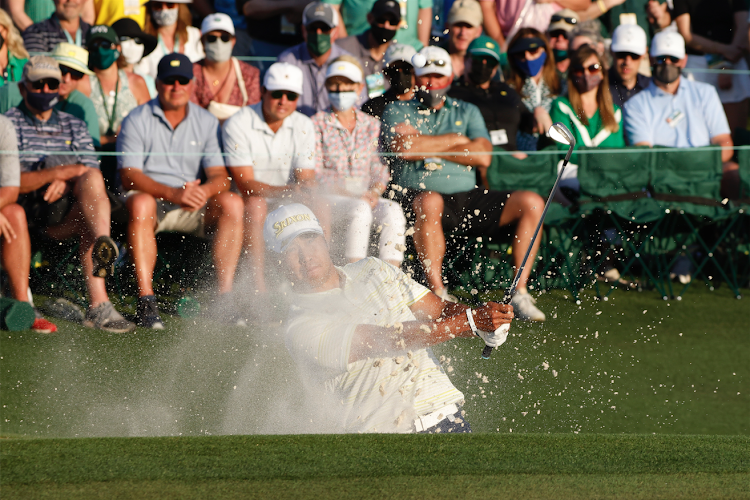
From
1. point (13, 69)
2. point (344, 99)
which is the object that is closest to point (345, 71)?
point (344, 99)

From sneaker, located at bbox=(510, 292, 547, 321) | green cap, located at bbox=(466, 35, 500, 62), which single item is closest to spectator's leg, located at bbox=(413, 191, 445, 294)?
sneaker, located at bbox=(510, 292, 547, 321)

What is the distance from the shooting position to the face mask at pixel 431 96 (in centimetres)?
621

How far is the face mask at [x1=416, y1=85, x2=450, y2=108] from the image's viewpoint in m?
6.21

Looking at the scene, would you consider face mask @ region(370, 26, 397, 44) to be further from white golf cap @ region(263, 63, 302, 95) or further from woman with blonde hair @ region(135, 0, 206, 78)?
woman with blonde hair @ region(135, 0, 206, 78)

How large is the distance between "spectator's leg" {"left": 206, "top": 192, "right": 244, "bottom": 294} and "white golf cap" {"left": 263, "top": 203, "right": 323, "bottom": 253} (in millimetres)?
1864

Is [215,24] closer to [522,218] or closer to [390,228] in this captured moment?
[390,228]

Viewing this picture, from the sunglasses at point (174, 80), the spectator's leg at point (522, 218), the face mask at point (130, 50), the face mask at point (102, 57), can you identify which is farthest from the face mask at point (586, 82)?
the face mask at point (102, 57)

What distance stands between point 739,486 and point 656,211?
13.5 ft

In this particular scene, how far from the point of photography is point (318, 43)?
659 cm

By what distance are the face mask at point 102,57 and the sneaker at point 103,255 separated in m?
1.37

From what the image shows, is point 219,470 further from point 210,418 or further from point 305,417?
point 210,418

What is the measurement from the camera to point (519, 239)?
6254mm

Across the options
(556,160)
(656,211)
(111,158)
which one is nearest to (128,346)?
(111,158)

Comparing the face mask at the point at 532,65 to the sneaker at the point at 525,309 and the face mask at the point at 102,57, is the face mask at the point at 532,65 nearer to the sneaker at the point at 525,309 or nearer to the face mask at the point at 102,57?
the sneaker at the point at 525,309
